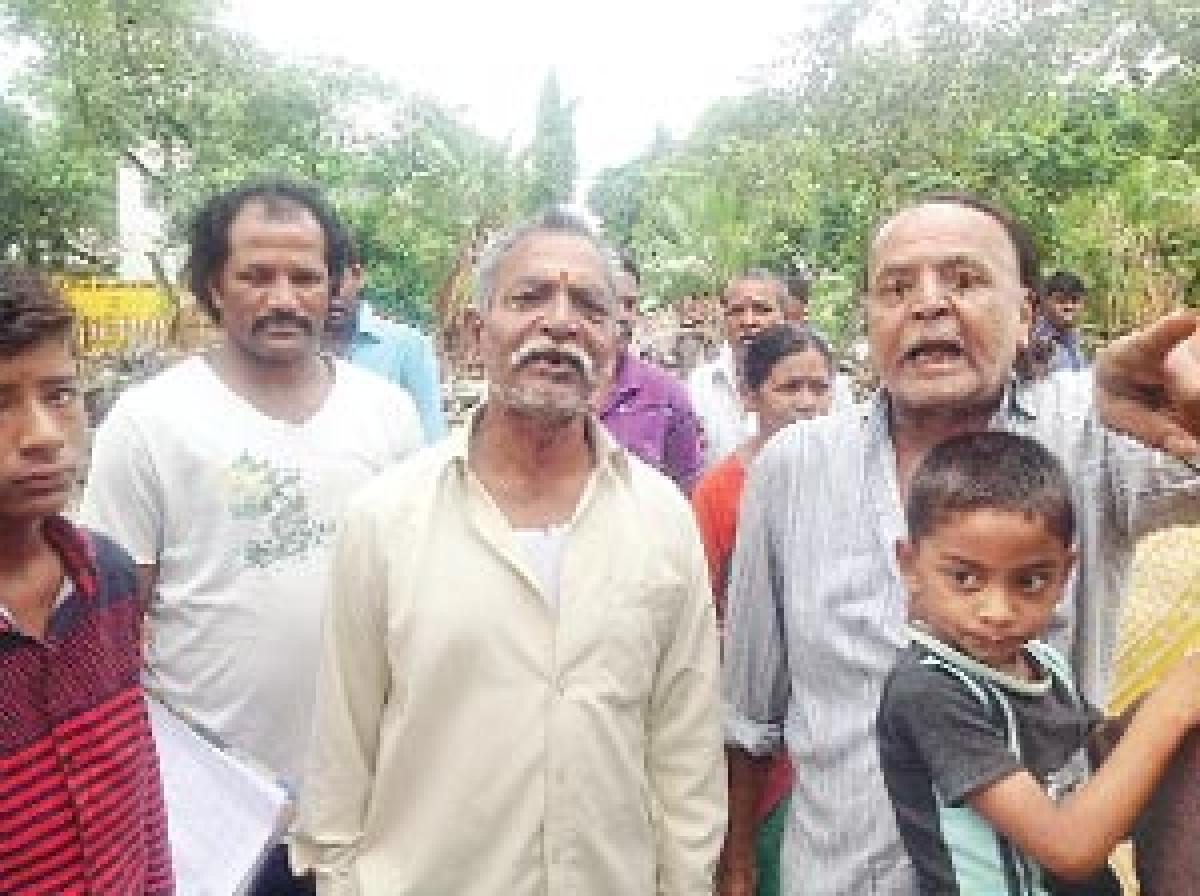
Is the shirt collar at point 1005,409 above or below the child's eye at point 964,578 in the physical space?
above

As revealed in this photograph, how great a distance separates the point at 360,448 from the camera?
9.48 feet

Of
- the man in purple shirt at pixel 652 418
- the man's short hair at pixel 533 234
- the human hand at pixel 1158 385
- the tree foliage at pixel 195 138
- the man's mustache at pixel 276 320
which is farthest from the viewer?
the tree foliage at pixel 195 138

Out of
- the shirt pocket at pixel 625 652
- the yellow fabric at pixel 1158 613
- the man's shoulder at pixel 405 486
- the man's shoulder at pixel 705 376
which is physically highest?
the man's shoulder at pixel 405 486

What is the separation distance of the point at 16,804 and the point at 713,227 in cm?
1997

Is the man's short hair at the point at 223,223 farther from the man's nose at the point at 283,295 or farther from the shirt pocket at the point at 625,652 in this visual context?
the shirt pocket at the point at 625,652

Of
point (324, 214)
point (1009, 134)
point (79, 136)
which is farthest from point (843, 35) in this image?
point (324, 214)

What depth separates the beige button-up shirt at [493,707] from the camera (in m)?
2.13

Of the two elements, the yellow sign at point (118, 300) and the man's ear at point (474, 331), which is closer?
the man's ear at point (474, 331)

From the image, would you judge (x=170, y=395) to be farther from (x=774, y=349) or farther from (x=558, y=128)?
(x=558, y=128)

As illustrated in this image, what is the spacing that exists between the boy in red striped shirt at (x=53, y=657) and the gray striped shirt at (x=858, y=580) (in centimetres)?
104

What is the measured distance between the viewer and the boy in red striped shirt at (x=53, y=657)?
1.76 m

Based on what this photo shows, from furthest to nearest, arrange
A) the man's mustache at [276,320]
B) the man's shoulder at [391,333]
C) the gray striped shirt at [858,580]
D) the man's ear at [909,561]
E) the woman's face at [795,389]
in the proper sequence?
1. the man's shoulder at [391,333]
2. the woman's face at [795,389]
3. the man's mustache at [276,320]
4. the gray striped shirt at [858,580]
5. the man's ear at [909,561]

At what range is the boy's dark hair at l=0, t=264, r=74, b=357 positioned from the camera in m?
1.77

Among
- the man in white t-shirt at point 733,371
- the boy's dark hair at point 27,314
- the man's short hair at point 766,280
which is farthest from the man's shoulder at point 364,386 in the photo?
the man's short hair at point 766,280
